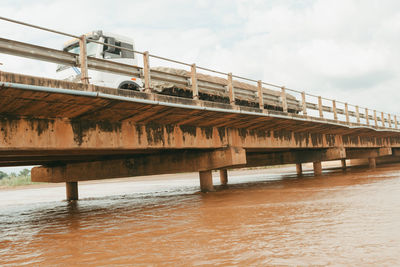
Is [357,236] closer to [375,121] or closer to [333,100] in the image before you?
[333,100]

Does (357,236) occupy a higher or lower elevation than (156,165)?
lower

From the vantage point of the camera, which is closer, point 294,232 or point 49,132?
point 294,232

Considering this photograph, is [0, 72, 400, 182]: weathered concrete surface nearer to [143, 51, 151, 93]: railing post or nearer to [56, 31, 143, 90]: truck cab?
[143, 51, 151, 93]: railing post

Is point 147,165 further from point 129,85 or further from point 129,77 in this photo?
point 129,77

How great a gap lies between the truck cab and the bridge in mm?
576

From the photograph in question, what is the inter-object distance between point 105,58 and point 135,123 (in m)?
3.20

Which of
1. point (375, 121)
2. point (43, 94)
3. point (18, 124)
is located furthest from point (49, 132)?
point (375, 121)

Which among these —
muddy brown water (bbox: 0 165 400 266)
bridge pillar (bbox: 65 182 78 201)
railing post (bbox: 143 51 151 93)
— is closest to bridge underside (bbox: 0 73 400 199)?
railing post (bbox: 143 51 151 93)

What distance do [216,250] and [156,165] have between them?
30.6ft

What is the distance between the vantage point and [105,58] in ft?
37.2

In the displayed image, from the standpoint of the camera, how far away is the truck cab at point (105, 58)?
1041 centimetres

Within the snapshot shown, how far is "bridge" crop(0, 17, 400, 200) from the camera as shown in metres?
6.91

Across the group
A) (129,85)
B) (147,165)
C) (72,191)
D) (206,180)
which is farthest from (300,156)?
(129,85)

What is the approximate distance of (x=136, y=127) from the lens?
9.41 m
